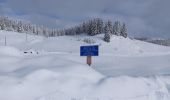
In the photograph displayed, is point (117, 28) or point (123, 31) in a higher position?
point (117, 28)

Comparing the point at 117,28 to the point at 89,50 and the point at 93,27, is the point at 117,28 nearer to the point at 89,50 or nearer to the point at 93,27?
the point at 93,27

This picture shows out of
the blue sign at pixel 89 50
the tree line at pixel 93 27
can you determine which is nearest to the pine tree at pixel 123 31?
the tree line at pixel 93 27

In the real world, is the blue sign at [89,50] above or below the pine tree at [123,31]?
below

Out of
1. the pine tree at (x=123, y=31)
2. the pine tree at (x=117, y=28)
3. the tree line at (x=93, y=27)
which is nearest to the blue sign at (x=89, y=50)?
the tree line at (x=93, y=27)

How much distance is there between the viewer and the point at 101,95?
11.1 meters

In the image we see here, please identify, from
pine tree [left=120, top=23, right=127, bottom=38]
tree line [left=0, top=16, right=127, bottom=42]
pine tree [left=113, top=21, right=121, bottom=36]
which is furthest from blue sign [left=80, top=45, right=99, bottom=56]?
pine tree [left=120, top=23, right=127, bottom=38]

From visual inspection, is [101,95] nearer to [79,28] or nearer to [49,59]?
[49,59]

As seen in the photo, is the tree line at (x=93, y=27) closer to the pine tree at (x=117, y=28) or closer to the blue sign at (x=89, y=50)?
the pine tree at (x=117, y=28)

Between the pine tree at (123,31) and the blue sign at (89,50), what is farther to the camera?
the pine tree at (123,31)

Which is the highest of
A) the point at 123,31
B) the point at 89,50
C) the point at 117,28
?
the point at 117,28

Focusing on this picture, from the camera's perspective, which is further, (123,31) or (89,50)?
(123,31)

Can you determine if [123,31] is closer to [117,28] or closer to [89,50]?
[117,28]

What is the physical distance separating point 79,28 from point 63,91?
514ft

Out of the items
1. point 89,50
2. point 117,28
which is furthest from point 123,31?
point 89,50
